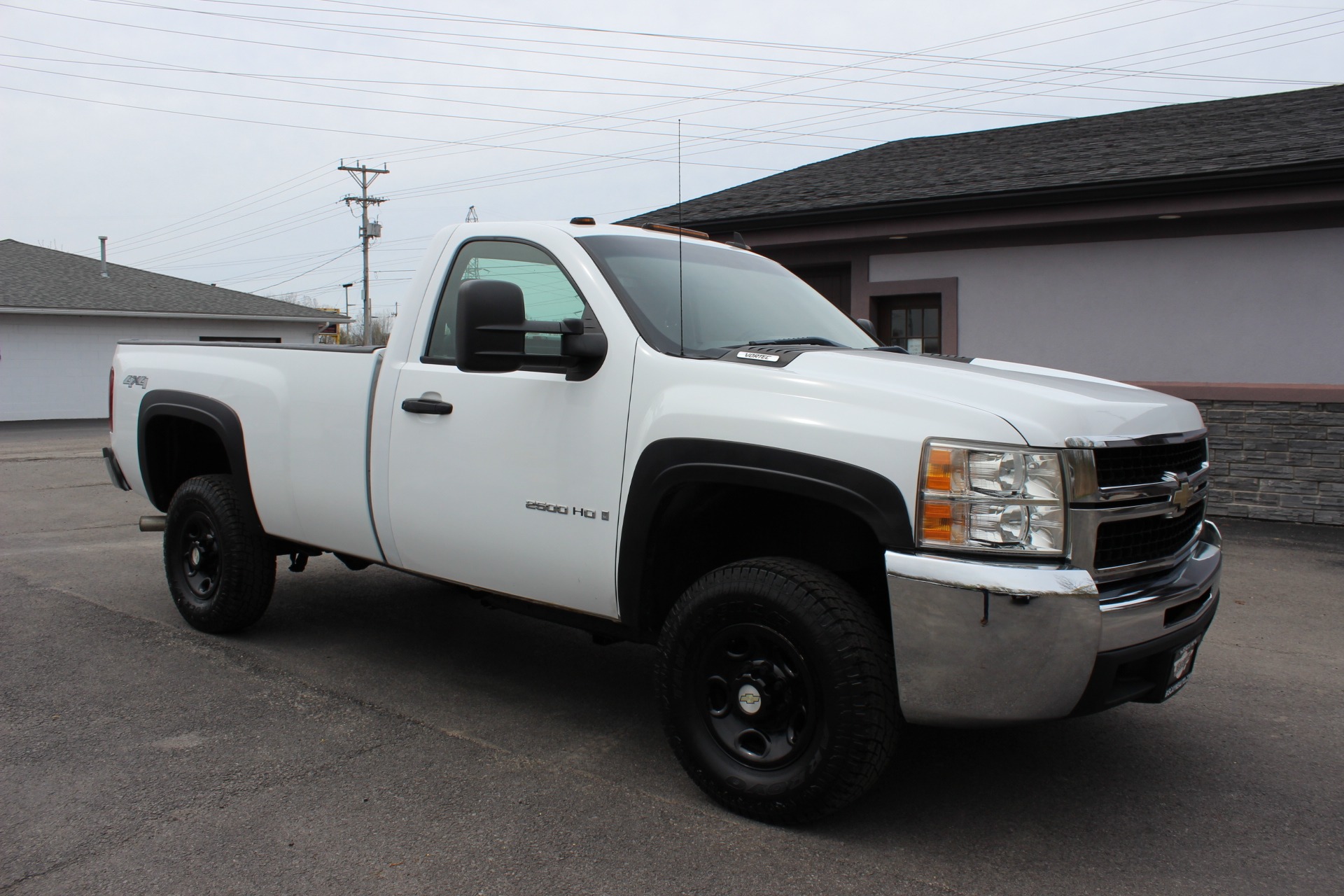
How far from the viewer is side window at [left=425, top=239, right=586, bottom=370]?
13.4 ft

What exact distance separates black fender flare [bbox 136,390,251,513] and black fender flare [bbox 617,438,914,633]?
2.57m

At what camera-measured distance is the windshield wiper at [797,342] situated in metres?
3.92

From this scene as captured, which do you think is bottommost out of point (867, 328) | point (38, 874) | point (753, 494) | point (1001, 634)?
point (38, 874)

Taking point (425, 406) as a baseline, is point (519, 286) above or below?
above

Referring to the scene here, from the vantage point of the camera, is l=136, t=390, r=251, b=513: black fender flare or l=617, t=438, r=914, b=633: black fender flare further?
l=136, t=390, r=251, b=513: black fender flare

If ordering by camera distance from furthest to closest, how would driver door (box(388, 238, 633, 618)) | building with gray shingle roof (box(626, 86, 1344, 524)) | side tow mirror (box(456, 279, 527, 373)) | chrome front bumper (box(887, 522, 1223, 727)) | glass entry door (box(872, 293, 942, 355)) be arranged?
glass entry door (box(872, 293, 942, 355)) → building with gray shingle roof (box(626, 86, 1344, 524)) → driver door (box(388, 238, 633, 618)) → side tow mirror (box(456, 279, 527, 373)) → chrome front bumper (box(887, 522, 1223, 727))

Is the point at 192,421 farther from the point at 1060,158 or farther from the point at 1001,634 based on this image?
the point at 1060,158

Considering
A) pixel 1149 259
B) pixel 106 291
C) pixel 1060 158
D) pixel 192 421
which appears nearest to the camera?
pixel 192 421

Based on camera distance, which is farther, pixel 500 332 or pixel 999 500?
pixel 500 332

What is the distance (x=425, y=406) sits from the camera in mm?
4203

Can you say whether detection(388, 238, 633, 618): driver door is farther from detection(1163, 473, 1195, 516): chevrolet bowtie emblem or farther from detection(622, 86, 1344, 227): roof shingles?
detection(622, 86, 1344, 227): roof shingles

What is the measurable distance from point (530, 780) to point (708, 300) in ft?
6.46

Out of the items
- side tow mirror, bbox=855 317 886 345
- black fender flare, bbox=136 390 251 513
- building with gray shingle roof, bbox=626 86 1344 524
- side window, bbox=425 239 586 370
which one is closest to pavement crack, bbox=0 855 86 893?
side window, bbox=425 239 586 370

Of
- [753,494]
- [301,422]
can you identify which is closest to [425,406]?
[301,422]
